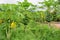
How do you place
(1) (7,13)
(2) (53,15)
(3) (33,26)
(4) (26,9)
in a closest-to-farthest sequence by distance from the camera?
(1) (7,13)
(3) (33,26)
(4) (26,9)
(2) (53,15)

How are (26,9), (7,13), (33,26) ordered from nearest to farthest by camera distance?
(7,13)
(33,26)
(26,9)

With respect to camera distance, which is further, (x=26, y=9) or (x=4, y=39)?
(x=26, y=9)

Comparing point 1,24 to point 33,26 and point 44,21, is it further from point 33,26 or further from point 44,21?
→ point 44,21

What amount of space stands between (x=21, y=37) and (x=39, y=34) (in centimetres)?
31

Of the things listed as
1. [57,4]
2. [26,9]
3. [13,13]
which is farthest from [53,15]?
[13,13]

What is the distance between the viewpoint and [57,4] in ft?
15.4

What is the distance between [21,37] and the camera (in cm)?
377

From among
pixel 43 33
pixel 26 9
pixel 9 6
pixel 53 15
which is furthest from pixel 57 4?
pixel 9 6

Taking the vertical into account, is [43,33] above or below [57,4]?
below

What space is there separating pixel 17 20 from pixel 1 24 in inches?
11.5

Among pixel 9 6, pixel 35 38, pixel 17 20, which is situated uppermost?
pixel 9 6

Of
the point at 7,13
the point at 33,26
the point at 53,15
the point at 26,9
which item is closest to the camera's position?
the point at 7,13

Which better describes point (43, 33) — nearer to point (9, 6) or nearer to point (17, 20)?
point (17, 20)

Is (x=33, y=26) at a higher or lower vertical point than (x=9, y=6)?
lower
